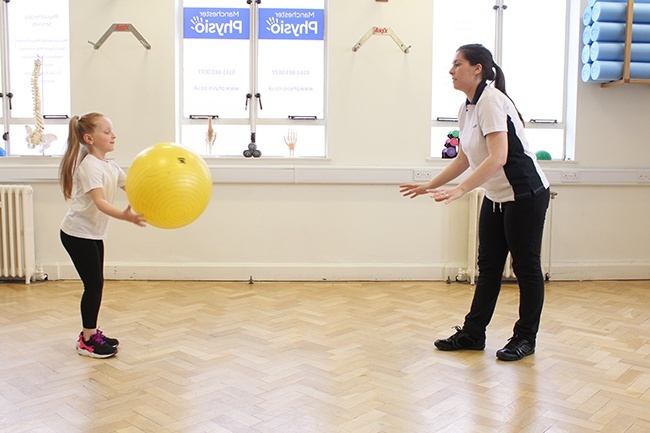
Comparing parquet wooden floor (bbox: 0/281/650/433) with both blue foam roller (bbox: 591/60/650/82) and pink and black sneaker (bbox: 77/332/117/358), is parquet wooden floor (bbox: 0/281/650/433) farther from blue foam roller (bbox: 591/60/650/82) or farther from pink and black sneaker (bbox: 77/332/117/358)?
blue foam roller (bbox: 591/60/650/82)

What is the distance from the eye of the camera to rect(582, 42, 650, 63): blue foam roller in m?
4.75

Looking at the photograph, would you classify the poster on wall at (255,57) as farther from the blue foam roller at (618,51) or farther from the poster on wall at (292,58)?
the blue foam roller at (618,51)

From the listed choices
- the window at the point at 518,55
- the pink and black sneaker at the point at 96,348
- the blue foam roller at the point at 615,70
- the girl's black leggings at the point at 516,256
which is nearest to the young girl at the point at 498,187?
the girl's black leggings at the point at 516,256

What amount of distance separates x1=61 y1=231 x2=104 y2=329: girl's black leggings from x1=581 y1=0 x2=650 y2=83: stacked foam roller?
401 centimetres

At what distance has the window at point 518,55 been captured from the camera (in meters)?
5.14

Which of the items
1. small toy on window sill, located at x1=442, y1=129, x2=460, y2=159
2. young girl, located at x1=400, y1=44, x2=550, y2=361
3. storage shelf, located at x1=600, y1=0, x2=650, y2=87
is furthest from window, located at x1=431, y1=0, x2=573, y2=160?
young girl, located at x1=400, y1=44, x2=550, y2=361

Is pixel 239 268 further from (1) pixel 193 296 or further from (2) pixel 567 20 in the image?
(2) pixel 567 20

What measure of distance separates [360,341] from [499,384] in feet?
2.83

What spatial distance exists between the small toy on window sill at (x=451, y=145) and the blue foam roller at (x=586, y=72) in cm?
115

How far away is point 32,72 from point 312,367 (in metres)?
3.70

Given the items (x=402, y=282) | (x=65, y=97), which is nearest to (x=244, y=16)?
(x=65, y=97)

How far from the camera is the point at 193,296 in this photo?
438 cm

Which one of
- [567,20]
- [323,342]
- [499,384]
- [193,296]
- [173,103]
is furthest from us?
[567,20]

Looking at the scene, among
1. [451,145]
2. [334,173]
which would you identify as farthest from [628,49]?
[334,173]
